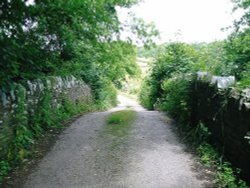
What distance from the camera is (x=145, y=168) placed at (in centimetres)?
564

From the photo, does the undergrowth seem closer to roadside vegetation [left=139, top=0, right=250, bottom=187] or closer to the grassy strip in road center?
the grassy strip in road center

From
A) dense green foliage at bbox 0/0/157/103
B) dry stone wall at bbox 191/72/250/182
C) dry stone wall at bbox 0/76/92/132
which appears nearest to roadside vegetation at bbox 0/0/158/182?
dense green foliage at bbox 0/0/157/103

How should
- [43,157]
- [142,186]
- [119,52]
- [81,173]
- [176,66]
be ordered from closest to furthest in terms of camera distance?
[142,186]
[81,173]
[43,157]
[119,52]
[176,66]

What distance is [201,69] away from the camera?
32.3ft

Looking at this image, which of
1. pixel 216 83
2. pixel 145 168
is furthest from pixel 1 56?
pixel 216 83

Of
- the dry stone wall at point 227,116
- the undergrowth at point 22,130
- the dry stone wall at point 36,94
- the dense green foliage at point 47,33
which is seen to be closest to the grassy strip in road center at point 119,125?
the undergrowth at point 22,130

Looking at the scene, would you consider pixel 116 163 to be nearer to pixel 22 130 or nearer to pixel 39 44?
pixel 22 130

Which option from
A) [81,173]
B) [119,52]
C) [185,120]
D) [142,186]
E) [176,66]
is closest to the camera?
[142,186]

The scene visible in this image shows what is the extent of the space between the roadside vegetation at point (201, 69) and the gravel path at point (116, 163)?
428mm

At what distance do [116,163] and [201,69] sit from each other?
5.19 metres

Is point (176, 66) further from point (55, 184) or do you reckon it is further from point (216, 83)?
point (55, 184)

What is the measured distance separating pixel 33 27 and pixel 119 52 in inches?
161

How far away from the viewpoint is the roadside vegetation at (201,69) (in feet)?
18.9

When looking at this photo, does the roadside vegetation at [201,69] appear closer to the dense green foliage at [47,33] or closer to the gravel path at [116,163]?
the gravel path at [116,163]
